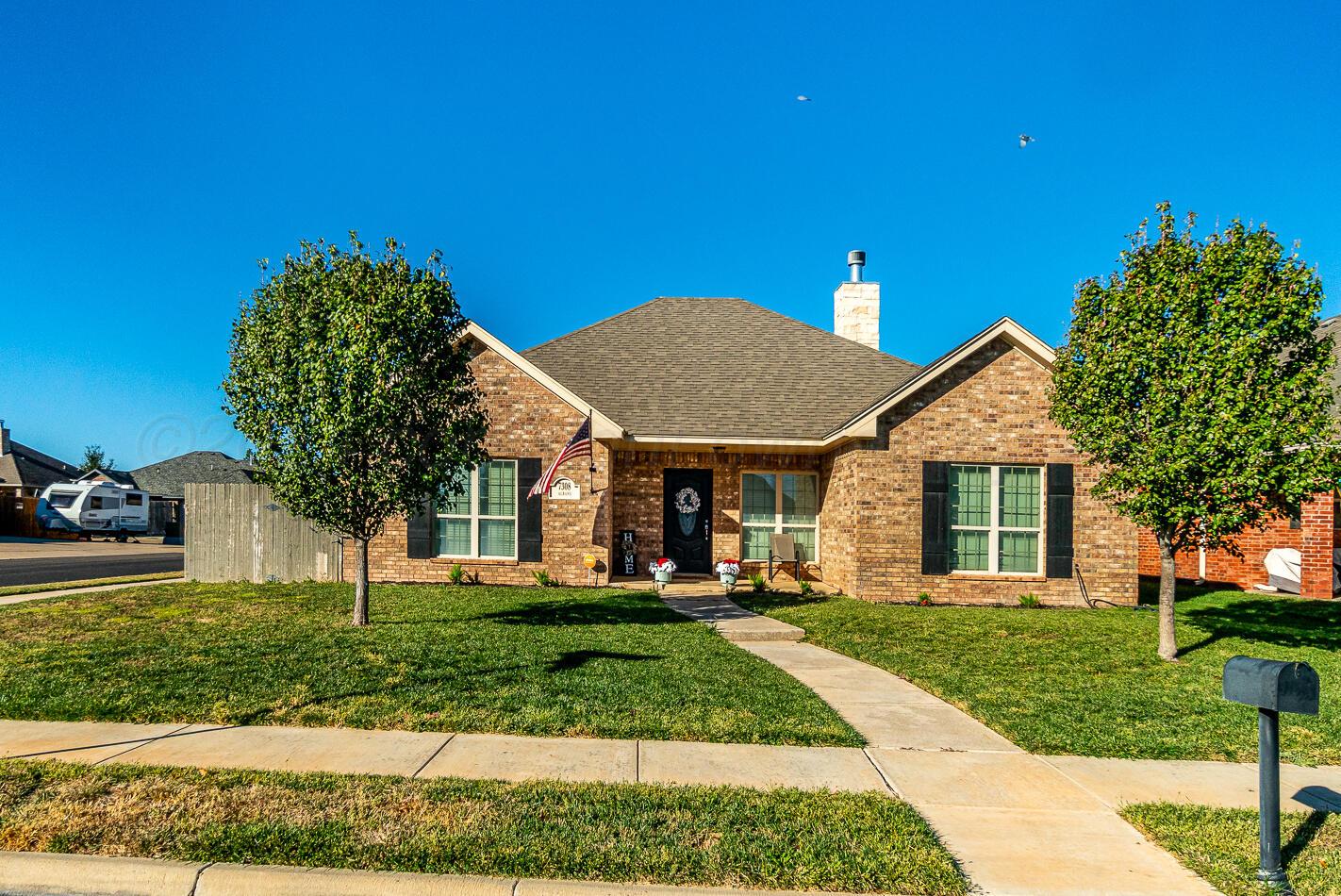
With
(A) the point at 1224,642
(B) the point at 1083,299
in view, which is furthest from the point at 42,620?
(A) the point at 1224,642

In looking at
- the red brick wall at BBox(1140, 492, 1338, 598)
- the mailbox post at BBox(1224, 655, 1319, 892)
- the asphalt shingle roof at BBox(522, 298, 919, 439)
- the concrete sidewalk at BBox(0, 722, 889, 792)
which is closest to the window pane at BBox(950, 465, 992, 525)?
the asphalt shingle roof at BBox(522, 298, 919, 439)

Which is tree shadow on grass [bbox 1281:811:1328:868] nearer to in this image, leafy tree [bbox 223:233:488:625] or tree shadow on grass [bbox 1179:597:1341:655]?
tree shadow on grass [bbox 1179:597:1341:655]

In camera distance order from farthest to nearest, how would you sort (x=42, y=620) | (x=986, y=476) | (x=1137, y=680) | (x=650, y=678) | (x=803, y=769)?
1. (x=986, y=476)
2. (x=42, y=620)
3. (x=1137, y=680)
4. (x=650, y=678)
5. (x=803, y=769)

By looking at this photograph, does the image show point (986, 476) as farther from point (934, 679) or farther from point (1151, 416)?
point (934, 679)

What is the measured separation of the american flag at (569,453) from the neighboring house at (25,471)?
37.3 m

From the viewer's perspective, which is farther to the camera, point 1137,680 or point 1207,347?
point 1207,347

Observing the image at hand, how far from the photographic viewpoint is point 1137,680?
7922mm

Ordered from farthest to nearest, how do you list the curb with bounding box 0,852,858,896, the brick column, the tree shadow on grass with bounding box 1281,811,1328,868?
1. the brick column
2. the tree shadow on grass with bounding box 1281,811,1328,868
3. the curb with bounding box 0,852,858,896

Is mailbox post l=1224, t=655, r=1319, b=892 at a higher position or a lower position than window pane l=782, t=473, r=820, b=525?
lower

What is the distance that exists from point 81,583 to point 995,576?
1801 centimetres

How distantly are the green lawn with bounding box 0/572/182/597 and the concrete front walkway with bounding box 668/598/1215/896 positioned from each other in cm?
1497

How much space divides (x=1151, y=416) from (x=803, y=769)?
6.41 metres

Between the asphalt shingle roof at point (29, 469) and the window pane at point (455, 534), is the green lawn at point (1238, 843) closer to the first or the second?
the window pane at point (455, 534)

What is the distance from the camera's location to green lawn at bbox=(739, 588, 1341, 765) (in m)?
6.02
